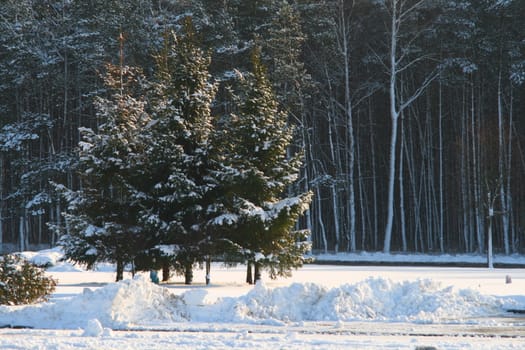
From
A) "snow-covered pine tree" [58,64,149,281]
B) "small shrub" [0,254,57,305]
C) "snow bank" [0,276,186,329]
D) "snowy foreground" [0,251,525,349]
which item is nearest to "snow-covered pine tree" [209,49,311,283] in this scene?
"snow-covered pine tree" [58,64,149,281]

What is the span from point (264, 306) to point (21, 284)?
257 inches

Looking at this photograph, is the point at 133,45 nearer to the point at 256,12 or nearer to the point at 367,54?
the point at 256,12

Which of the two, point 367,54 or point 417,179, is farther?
point 417,179

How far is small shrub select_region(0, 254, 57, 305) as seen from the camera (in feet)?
64.9

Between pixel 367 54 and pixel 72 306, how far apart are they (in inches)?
1480

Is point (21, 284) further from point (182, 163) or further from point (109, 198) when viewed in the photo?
point (182, 163)

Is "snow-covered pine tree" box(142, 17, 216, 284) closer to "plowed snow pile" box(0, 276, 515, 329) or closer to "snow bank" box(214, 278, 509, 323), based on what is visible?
"plowed snow pile" box(0, 276, 515, 329)

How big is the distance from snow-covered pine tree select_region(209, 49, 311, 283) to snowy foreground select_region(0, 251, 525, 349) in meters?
5.79

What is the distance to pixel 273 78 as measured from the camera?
45938mm

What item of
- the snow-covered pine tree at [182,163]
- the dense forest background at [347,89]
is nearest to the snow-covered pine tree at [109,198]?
the snow-covered pine tree at [182,163]

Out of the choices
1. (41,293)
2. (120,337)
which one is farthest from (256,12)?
(120,337)

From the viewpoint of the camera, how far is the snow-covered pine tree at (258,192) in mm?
25375

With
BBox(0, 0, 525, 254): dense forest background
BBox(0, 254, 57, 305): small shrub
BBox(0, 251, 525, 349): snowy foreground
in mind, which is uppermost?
BBox(0, 0, 525, 254): dense forest background

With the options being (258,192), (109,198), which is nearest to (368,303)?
(258,192)
